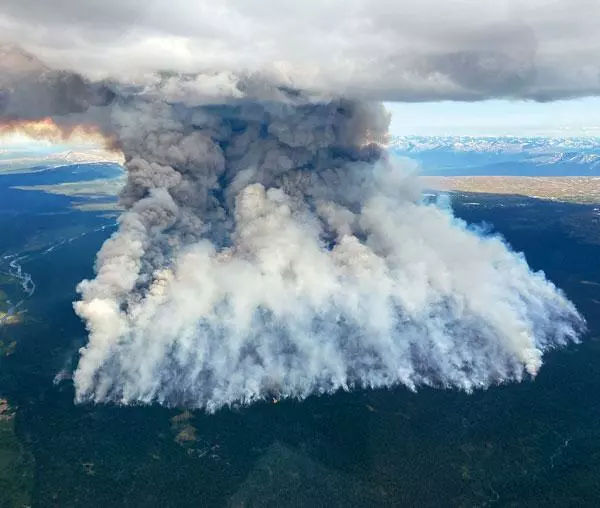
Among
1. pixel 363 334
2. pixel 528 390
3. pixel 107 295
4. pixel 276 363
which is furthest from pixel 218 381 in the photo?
pixel 528 390

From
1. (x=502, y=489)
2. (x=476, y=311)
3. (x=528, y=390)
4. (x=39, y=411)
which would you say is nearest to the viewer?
(x=502, y=489)

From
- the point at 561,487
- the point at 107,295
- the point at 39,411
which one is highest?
the point at 107,295

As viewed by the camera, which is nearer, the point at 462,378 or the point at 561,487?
the point at 561,487

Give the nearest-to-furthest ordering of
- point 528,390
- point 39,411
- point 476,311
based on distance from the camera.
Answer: point 39,411
point 528,390
point 476,311

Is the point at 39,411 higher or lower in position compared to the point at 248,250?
lower

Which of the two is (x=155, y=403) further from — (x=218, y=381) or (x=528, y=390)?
(x=528, y=390)

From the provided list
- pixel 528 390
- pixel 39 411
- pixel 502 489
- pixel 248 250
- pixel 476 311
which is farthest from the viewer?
pixel 476 311

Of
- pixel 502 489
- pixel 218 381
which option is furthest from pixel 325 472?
pixel 218 381

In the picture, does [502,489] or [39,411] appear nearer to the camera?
[502,489]

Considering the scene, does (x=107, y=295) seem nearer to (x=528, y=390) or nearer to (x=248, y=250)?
(x=248, y=250)
